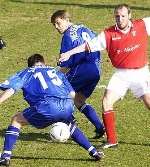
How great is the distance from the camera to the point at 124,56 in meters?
9.23

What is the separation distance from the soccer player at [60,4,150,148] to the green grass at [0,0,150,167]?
588 millimetres

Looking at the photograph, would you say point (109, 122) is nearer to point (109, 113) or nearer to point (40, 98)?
point (109, 113)

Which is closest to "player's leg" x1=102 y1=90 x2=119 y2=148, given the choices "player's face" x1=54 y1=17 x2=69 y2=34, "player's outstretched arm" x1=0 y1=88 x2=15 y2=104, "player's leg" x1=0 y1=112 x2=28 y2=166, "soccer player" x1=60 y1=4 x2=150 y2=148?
"soccer player" x1=60 y1=4 x2=150 y2=148

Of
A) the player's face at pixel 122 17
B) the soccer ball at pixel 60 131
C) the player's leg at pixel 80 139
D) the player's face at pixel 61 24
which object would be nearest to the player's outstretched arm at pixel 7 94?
the soccer ball at pixel 60 131

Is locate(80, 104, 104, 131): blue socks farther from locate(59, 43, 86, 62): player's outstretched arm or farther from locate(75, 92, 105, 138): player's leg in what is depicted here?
locate(59, 43, 86, 62): player's outstretched arm

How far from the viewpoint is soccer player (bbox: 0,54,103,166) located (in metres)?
8.45

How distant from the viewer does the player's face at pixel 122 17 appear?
893cm

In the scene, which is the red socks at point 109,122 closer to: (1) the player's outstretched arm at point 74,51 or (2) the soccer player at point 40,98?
(2) the soccer player at point 40,98

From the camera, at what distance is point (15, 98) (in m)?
12.6

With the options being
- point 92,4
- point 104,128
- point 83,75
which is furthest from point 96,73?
point 92,4

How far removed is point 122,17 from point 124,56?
24.0 inches

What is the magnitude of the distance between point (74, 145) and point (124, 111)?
2120mm

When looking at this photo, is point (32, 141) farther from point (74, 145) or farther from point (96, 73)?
point (96, 73)

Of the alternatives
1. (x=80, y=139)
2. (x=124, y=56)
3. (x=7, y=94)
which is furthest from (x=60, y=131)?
(x=124, y=56)
